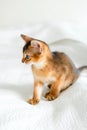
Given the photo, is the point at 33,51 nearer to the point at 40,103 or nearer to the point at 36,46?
the point at 36,46

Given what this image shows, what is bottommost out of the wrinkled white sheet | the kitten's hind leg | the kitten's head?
the wrinkled white sheet

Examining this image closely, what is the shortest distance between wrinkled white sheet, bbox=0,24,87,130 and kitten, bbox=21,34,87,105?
0.08 feet

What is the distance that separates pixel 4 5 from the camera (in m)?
1.61

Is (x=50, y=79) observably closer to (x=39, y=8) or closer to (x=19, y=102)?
(x=19, y=102)

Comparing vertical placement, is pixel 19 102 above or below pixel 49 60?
below

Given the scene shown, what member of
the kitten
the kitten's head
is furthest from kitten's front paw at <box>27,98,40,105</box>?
the kitten's head

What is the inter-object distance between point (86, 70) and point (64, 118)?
297 millimetres

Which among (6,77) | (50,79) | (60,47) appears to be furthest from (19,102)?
(60,47)

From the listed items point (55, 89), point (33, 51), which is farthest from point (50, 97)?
point (33, 51)

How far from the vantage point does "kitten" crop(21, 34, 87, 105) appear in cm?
76

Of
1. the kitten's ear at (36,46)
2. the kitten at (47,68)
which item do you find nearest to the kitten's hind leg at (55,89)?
the kitten at (47,68)

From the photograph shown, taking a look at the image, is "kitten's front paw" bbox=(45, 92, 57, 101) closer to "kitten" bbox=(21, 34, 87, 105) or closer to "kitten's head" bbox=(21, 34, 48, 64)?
"kitten" bbox=(21, 34, 87, 105)

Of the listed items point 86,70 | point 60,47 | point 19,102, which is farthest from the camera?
point 60,47

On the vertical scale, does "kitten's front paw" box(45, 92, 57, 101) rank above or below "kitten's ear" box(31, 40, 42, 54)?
below
